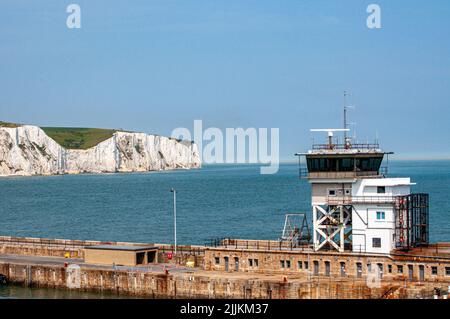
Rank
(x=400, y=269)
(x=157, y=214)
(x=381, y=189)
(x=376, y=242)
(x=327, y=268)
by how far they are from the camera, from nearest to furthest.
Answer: (x=400, y=269) < (x=376, y=242) < (x=327, y=268) < (x=381, y=189) < (x=157, y=214)

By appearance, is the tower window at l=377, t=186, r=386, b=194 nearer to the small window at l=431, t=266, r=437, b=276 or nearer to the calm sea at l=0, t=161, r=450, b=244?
the small window at l=431, t=266, r=437, b=276

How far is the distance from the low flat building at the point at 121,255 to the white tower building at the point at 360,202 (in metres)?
12.2

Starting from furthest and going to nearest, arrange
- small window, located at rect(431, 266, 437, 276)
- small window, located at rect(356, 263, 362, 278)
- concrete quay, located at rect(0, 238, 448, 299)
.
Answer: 1. small window, located at rect(356, 263, 362, 278)
2. small window, located at rect(431, 266, 437, 276)
3. concrete quay, located at rect(0, 238, 448, 299)

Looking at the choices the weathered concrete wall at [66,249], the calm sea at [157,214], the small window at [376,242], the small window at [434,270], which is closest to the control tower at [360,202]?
the small window at [376,242]

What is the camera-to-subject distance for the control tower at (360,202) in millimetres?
53375

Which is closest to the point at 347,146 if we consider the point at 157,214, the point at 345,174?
the point at 345,174

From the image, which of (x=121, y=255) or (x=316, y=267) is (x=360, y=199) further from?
(x=121, y=255)

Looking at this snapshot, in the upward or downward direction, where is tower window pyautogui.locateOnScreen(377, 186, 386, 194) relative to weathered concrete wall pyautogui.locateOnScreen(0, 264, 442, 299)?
→ upward

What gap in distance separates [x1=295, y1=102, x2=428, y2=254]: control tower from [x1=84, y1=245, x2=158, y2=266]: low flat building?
12.2 metres

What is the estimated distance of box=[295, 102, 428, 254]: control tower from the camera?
Answer: 5338 centimetres

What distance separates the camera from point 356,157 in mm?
55125

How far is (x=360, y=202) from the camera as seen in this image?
53.8 metres

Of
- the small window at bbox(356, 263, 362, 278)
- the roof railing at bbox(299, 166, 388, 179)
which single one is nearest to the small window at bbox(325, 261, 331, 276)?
the small window at bbox(356, 263, 362, 278)
